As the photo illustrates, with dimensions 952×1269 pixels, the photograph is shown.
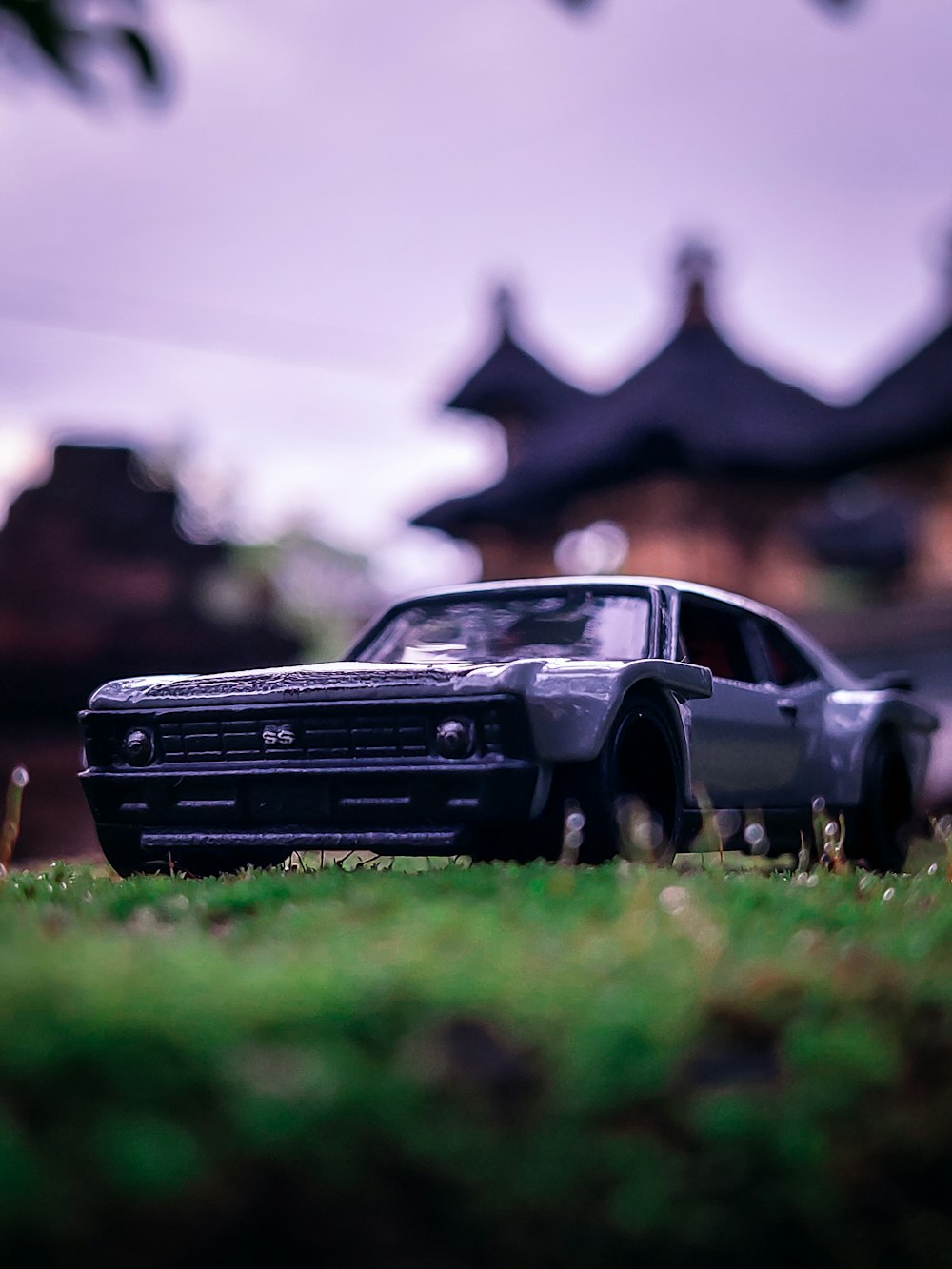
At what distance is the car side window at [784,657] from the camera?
21.7 ft

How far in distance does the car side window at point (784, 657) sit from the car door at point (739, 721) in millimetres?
107

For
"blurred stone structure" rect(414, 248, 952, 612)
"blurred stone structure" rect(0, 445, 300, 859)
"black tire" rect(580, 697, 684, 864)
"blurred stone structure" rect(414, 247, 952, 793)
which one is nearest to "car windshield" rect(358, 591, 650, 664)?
"black tire" rect(580, 697, 684, 864)

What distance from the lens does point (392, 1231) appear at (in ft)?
6.79

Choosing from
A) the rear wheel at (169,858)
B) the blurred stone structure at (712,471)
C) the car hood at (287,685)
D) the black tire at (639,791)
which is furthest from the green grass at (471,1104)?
the blurred stone structure at (712,471)

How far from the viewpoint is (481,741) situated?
4613 millimetres

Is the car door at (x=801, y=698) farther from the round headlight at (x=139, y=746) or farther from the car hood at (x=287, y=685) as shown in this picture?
the round headlight at (x=139, y=746)

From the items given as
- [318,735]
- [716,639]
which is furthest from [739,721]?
[318,735]

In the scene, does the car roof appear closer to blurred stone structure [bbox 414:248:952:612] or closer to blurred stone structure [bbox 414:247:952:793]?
blurred stone structure [bbox 414:247:952:793]

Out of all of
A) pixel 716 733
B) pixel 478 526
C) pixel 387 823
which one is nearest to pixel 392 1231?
pixel 387 823

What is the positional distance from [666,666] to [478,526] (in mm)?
19434

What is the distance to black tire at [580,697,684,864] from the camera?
4.70 m

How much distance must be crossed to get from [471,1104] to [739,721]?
379 cm

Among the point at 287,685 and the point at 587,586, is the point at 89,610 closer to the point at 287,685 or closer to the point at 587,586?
the point at 587,586

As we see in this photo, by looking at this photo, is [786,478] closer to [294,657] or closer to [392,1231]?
[294,657]
